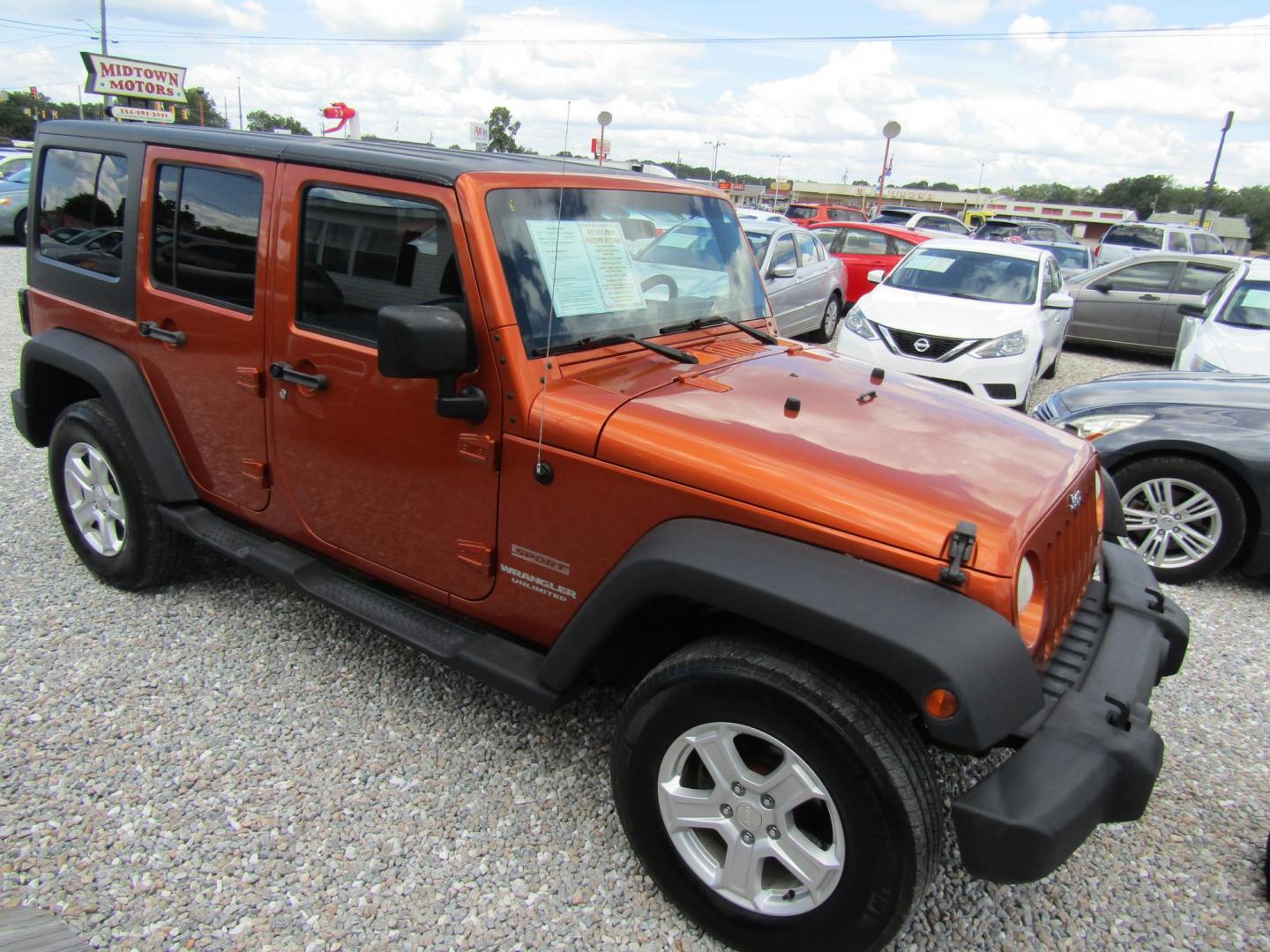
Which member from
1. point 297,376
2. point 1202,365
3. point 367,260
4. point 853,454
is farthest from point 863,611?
point 1202,365

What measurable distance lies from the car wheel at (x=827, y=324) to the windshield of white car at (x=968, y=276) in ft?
6.92

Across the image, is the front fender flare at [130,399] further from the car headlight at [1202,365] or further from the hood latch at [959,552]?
the car headlight at [1202,365]

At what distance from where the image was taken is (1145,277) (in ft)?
37.7

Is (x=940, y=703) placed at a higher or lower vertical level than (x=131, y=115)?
lower

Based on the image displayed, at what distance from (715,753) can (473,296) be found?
4.60 ft

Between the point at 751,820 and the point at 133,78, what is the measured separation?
1211 inches

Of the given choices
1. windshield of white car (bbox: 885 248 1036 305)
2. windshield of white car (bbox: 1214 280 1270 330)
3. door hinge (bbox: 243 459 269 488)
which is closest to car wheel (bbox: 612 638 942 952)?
door hinge (bbox: 243 459 269 488)

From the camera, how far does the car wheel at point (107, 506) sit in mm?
3502

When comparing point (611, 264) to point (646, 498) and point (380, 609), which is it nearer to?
point (646, 498)

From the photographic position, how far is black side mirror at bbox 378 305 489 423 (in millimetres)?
2141

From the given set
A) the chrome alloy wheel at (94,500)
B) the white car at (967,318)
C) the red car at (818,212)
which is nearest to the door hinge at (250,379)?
the chrome alloy wheel at (94,500)

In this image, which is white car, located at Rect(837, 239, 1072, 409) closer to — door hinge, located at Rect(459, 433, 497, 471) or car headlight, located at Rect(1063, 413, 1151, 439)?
car headlight, located at Rect(1063, 413, 1151, 439)

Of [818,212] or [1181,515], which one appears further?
[818,212]


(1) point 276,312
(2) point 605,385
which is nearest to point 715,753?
(2) point 605,385
